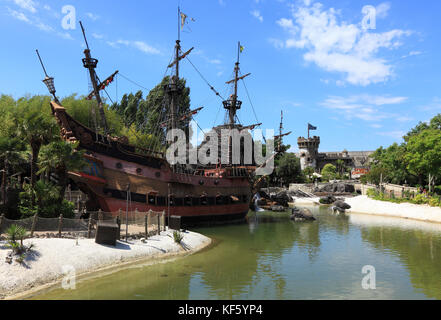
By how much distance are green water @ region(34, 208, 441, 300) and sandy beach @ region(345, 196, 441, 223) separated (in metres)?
13.1

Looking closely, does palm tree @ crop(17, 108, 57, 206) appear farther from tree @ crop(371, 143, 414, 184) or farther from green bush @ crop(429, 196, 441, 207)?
tree @ crop(371, 143, 414, 184)

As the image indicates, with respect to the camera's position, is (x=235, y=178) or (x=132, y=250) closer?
(x=132, y=250)

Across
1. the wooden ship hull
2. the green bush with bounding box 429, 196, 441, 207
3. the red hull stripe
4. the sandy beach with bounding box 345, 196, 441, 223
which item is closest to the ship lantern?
the wooden ship hull

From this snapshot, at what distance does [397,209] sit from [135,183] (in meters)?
34.1

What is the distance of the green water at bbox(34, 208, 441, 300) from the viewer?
12688 millimetres

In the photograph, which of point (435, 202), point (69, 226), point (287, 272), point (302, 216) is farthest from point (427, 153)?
point (69, 226)

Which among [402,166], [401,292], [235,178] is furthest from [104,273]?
[402,166]

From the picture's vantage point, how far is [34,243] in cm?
1357

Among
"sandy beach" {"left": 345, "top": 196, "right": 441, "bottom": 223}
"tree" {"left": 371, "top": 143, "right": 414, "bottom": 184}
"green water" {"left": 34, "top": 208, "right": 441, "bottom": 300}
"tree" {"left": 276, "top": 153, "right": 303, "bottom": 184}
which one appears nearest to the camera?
"green water" {"left": 34, "top": 208, "right": 441, "bottom": 300}

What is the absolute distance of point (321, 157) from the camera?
368 ft

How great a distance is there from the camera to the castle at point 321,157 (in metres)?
106

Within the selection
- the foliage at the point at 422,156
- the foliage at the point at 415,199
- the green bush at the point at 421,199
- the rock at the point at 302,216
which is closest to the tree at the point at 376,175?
the foliage at the point at 422,156
